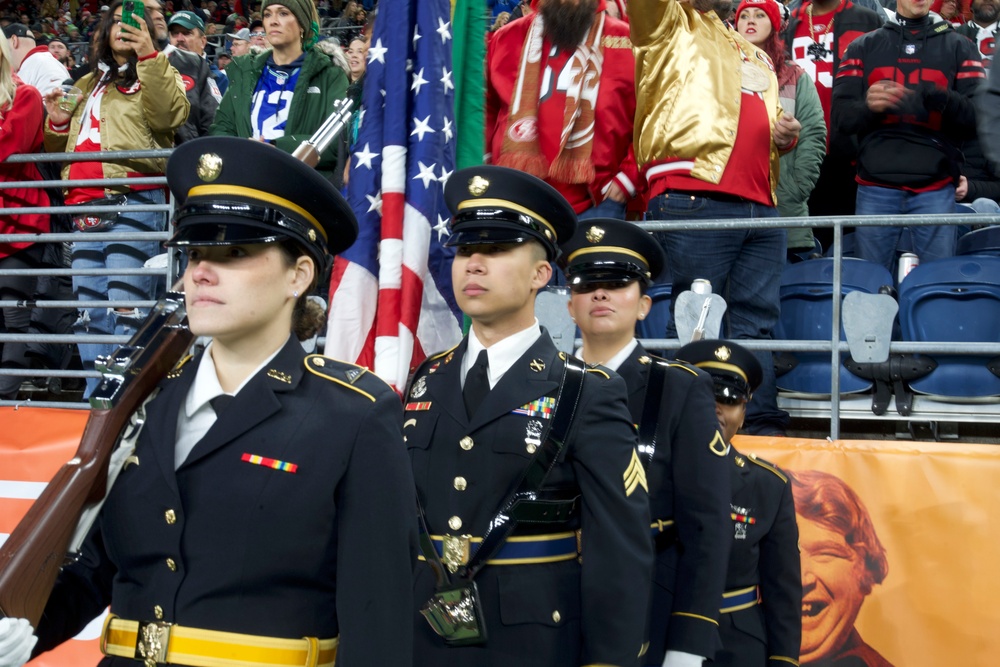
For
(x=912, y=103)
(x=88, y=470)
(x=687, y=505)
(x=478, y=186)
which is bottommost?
(x=687, y=505)

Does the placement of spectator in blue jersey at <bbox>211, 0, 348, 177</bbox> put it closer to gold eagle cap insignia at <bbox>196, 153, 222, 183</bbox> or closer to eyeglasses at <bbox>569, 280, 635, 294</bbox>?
eyeglasses at <bbox>569, 280, 635, 294</bbox>

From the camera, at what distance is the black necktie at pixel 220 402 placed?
2133 mm

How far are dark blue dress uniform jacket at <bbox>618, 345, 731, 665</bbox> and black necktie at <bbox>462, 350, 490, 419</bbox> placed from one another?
731mm

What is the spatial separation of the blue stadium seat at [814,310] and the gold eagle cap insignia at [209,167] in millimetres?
Answer: 3915

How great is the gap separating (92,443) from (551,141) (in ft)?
12.4

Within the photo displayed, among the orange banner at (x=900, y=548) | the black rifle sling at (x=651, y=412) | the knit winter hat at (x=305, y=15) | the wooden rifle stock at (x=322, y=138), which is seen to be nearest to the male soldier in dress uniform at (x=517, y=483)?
the wooden rifle stock at (x=322, y=138)

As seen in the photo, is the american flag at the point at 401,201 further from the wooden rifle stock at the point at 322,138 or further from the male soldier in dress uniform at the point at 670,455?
the wooden rifle stock at the point at 322,138

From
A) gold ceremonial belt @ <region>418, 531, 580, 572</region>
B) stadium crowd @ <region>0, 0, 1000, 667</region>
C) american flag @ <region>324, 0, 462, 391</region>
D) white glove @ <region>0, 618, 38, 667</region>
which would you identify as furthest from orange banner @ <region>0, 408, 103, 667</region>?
white glove @ <region>0, 618, 38, 667</region>

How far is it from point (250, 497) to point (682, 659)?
72.7 inches

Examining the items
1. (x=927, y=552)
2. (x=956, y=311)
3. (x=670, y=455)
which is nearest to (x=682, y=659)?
(x=670, y=455)

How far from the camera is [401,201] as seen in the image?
14.7ft

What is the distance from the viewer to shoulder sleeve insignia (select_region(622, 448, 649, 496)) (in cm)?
288

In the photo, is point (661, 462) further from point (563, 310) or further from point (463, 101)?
point (463, 101)

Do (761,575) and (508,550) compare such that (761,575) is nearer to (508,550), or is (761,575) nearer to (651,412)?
(651,412)
